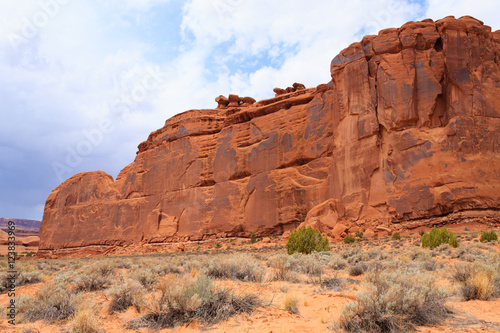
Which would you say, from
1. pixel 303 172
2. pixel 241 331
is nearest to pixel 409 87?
pixel 303 172

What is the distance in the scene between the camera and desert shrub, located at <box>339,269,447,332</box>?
4520 millimetres

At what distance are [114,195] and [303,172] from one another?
1129 inches

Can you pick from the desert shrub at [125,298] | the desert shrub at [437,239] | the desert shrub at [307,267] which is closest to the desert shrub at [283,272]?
the desert shrub at [307,267]

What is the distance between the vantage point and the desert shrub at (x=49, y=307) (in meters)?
5.76

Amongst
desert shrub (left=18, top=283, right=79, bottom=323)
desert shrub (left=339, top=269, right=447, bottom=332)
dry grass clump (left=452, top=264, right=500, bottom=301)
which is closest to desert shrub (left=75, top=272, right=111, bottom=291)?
desert shrub (left=18, top=283, right=79, bottom=323)

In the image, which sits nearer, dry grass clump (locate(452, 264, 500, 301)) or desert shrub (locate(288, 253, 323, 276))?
dry grass clump (locate(452, 264, 500, 301))

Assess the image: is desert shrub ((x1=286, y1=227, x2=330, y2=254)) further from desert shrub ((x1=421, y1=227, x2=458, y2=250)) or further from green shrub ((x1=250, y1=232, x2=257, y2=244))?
green shrub ((x1=250, y1=232, x2=257, y2=244))

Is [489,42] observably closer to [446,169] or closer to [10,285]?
[446,169]

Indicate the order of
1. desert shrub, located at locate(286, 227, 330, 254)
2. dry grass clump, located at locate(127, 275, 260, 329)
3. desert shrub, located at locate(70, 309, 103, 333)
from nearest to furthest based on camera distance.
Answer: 1. desert shrub, located at locate(70, 309, 103, 333)
2. dry grass clump, located at locate(127, 275, 260, 329)
3. desert shrub, located at locate(286, 227, 330, 254)

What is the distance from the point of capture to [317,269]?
353 inches

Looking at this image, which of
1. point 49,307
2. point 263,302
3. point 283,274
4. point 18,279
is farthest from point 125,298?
point 18,279

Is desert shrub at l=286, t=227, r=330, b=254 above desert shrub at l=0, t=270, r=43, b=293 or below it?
above

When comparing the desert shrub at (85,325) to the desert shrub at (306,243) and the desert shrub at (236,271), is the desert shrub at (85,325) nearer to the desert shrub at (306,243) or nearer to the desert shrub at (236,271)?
the desert shrub at (236,271)

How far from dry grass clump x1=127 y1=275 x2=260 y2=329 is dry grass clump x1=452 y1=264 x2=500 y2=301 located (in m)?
3.88
